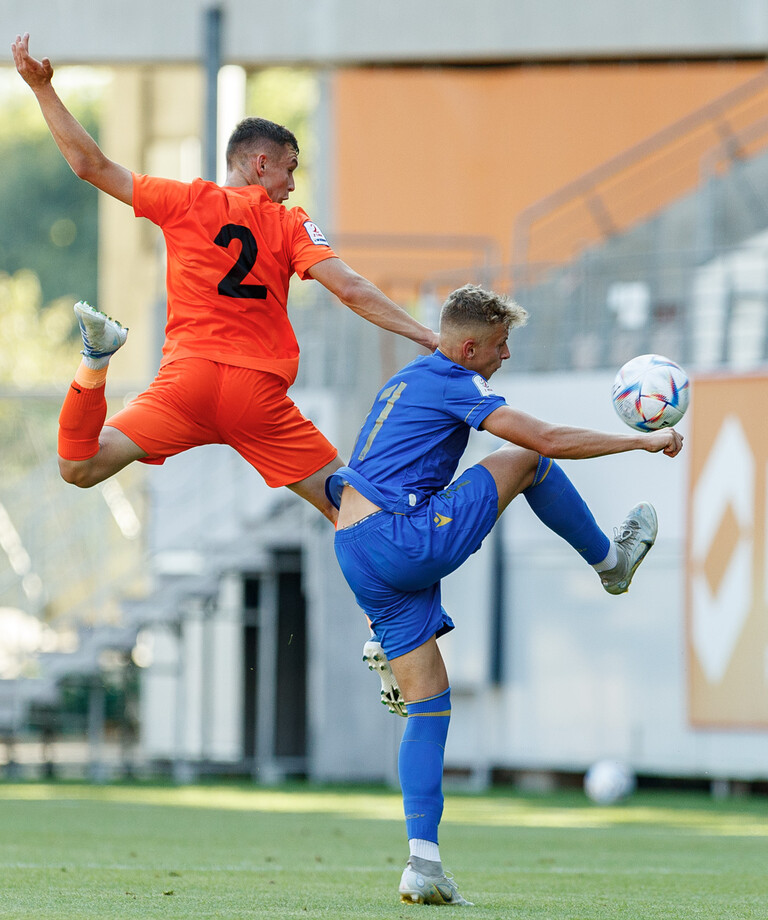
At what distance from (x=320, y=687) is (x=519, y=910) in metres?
8.75

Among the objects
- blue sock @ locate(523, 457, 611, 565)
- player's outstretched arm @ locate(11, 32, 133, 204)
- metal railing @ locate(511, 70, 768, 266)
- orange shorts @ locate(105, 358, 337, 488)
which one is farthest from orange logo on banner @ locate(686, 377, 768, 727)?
player's outstretched arm @ locate(11, 32, 133, 204)

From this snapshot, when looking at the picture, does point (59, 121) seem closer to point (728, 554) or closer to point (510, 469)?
point (510, 469)

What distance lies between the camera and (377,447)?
543 cm

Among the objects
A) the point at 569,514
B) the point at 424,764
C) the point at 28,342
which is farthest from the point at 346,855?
the point at 28,342

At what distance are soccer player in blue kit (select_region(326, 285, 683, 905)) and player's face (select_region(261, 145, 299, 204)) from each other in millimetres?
968

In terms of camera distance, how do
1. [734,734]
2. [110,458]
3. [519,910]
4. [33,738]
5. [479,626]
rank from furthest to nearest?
1. [33,738]
2. [479,626]
3. [734,734]
4. [110,458]
5. [519,910]

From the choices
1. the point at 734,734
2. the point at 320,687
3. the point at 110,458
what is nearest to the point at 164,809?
the point at 320,687

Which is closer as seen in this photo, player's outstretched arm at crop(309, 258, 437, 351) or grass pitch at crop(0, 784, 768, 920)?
grass pitch at crop(0, 784, 768, 920)

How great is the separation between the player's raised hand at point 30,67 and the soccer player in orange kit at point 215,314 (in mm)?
51

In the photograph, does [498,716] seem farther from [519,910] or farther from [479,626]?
[519,910]

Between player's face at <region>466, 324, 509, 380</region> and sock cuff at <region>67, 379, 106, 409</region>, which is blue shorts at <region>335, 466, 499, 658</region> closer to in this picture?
player's face at <region>466, 324, 509, 380</region>

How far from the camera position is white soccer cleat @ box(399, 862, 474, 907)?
5.09m

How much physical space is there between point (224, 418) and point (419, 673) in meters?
1.25

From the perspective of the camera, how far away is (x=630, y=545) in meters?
6.01
